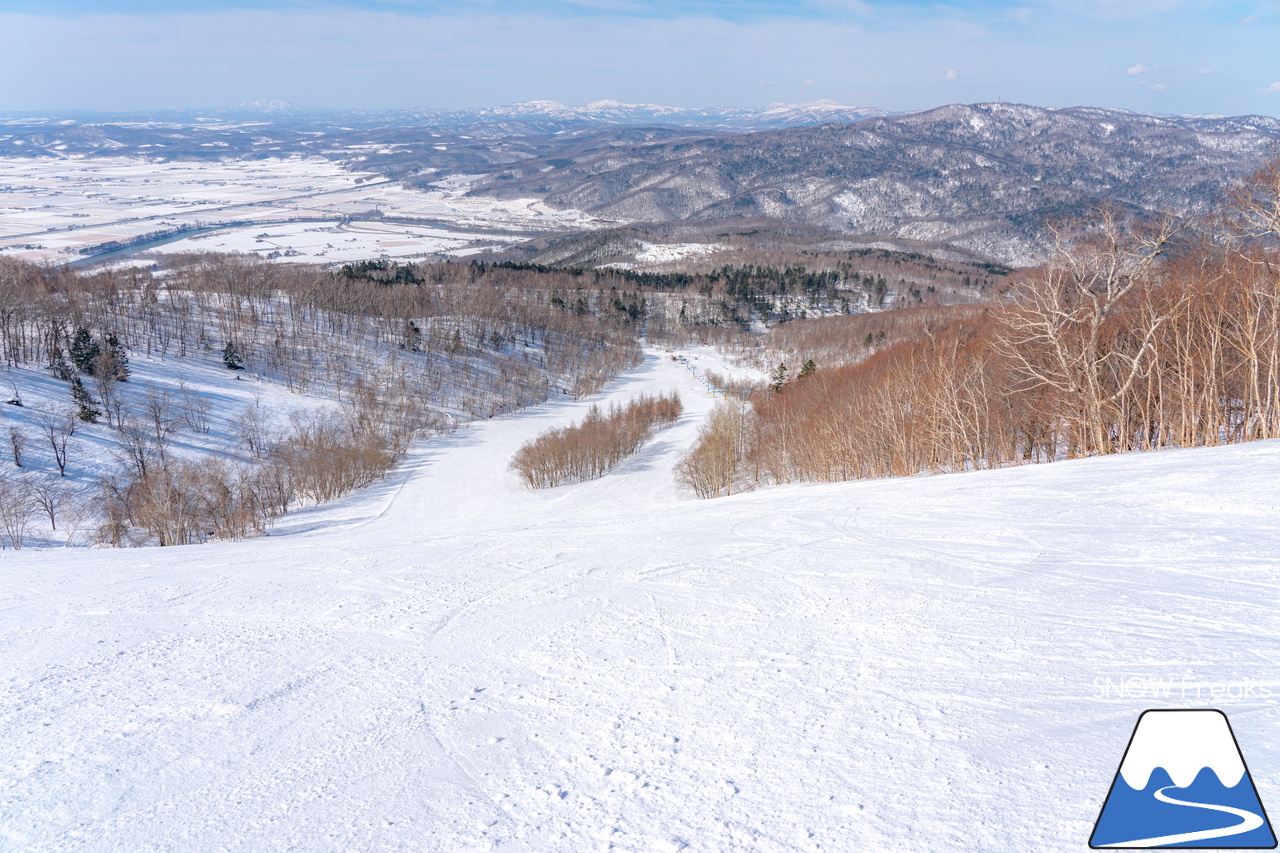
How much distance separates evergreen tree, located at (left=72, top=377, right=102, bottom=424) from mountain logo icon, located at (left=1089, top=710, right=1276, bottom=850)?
226 ft

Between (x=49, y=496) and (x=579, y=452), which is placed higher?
(x=49, y=496)

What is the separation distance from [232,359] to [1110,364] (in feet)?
283

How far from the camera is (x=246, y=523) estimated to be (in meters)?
34.8

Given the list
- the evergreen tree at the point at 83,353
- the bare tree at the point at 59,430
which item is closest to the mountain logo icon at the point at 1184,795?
the bare tree at the point at 59,430

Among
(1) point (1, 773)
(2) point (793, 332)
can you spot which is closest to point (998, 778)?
(1) point (1, 773)

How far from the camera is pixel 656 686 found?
244 inches

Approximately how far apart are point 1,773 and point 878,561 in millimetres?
10563

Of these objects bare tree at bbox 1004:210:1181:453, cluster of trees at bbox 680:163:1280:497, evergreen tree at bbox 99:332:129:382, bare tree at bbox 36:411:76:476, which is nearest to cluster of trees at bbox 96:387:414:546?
bare tree at bbox 36:411:76:476

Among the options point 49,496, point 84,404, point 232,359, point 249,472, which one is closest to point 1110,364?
point 249,472

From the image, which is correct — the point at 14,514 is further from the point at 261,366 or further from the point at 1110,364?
the point at 1110,364

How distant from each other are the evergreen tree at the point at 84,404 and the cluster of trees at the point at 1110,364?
197ft


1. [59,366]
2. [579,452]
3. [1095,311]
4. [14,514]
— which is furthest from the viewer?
[59,366]

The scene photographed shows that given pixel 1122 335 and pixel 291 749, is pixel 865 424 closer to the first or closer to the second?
pixel 1122 335

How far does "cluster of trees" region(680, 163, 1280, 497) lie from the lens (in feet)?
64.5
